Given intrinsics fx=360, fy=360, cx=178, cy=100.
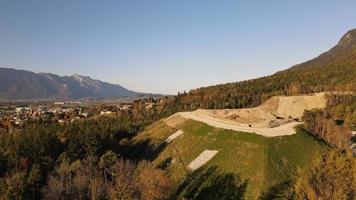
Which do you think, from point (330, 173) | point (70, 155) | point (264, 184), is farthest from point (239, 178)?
point (70, 155)

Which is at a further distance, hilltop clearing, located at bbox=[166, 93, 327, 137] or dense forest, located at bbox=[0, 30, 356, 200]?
hilltop clearing, located at bbox=[166, 93, 327, 137]

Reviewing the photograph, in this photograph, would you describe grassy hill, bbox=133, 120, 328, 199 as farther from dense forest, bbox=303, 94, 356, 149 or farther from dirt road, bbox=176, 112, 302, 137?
dense forest, bbox=303, 94, 356, 149

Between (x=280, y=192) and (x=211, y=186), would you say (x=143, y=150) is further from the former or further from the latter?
(x=280, y=192)

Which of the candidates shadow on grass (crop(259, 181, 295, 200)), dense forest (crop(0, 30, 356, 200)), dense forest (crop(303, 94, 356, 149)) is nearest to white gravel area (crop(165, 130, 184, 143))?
dense forest (crop(0, 30, 356, 200))

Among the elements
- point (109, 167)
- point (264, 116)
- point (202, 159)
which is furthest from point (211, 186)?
point (264, 116)

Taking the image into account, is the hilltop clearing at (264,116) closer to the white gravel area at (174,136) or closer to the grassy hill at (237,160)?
the grassy hill at (237,160)

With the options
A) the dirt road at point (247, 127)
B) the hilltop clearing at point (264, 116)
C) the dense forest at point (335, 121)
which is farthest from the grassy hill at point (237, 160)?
the dense forest at point (335, 121)
